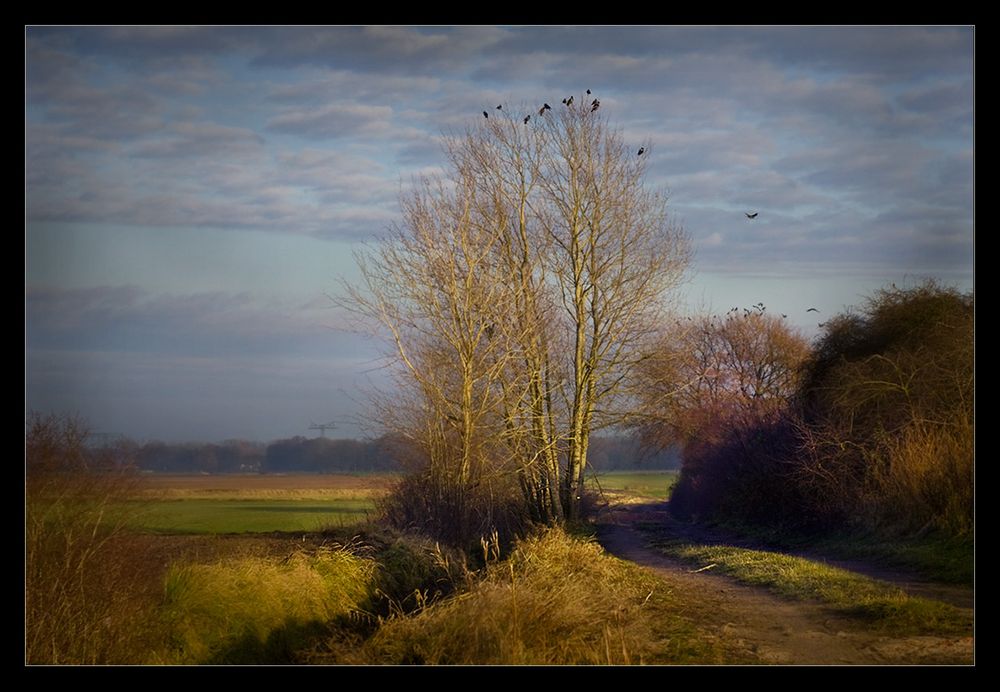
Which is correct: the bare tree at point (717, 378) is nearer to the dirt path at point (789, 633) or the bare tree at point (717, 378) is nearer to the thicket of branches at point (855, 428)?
the thicket of branches at point (855, 428)

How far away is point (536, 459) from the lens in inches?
826

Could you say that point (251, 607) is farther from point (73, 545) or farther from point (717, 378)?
point (717, 378)

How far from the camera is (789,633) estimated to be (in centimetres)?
973

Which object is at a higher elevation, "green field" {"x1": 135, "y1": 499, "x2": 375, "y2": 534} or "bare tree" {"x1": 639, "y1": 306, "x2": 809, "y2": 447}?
"bare tree" {"x1": 639, "y1": 306, "x2": 809, "y2": 447}

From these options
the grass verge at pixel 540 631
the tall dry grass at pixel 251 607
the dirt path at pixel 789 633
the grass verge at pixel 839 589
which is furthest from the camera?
the tall dry grass at pixel 251 607

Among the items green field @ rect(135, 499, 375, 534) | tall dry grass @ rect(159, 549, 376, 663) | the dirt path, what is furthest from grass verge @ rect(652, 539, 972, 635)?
green field @ rect(135, 499, 375, 534)

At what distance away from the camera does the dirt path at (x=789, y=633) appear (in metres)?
8.58

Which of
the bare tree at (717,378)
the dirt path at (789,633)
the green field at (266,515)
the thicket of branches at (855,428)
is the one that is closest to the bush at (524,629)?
the dirt path at (789,633)

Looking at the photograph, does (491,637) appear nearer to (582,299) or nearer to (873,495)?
(873,495)

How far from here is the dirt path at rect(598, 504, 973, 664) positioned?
8578mm

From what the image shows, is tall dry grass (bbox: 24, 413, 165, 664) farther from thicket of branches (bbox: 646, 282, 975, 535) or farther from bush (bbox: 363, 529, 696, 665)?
thicket of branches (bbox: 646, 282, 975, 535)

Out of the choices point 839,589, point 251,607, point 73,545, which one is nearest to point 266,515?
point 251,607

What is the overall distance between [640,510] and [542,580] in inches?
934

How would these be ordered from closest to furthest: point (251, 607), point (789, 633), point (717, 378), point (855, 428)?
point (789, 633)
point (251, 607)
point (855, 428)
point (717, 378)
